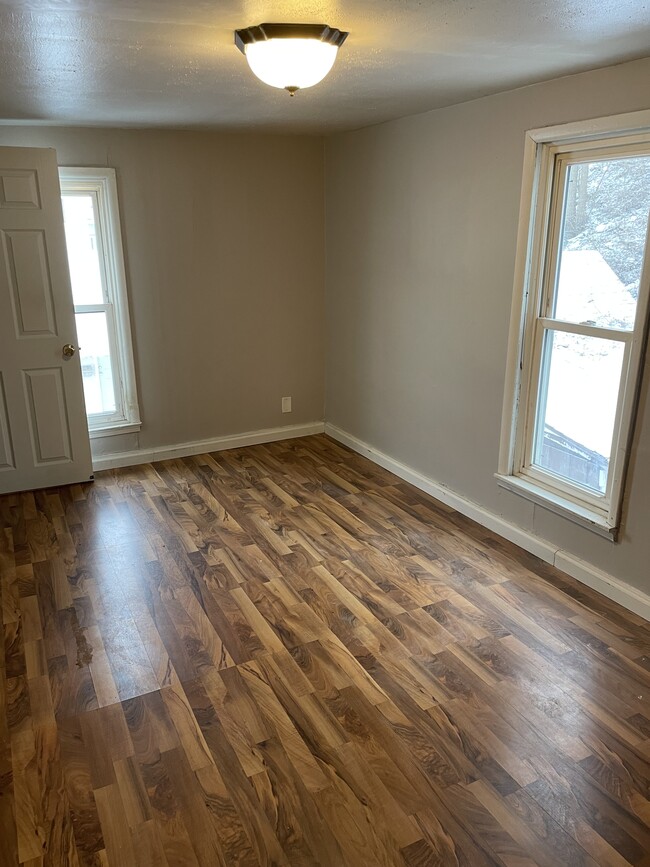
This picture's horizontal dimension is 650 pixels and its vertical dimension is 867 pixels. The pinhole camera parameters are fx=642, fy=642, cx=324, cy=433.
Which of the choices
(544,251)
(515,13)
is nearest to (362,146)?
(544,251)

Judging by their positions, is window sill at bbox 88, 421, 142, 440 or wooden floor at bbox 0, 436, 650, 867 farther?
window sill at bbox 88, 421, 142, 440

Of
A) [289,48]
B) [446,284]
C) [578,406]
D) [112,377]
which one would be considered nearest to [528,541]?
[578,406]

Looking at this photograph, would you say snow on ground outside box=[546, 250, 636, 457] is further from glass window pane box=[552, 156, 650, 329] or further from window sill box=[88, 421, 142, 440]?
window sill box=[88, 421, 142, 440]

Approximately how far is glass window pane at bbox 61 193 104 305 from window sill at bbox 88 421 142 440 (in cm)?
84

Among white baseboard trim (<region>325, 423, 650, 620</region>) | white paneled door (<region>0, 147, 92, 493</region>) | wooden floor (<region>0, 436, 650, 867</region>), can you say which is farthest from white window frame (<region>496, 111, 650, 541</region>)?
white paneled door (<region>0, 147, 92, 493</region>)

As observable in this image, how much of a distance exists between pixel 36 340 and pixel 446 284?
247cm

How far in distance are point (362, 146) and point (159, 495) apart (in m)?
2.61

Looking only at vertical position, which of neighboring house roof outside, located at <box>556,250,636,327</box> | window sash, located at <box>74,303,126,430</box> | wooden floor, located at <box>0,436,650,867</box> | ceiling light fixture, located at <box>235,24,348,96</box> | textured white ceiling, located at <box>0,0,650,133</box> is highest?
textured white ceiling, located at <box>0,0,650,133</box>

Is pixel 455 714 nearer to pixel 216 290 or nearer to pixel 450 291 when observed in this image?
pixel 450 291

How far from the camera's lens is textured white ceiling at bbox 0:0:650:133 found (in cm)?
177

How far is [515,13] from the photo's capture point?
6.02ft

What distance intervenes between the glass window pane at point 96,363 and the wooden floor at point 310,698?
3.29 feet

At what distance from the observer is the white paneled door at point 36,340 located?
3.69 metres

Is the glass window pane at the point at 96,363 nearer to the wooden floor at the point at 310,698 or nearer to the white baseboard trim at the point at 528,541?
the wooden floor at the point at 310,698
